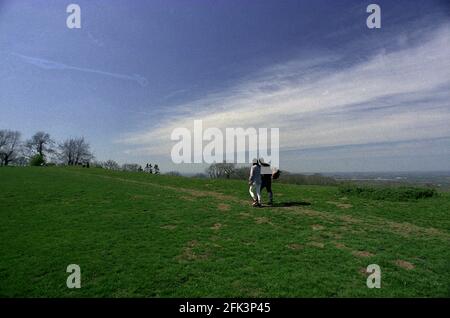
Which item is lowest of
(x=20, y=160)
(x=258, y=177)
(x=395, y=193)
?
(x=395, y=193)

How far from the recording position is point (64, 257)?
8930 mm

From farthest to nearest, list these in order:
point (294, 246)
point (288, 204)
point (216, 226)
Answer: point (288, 204) → point (216, 226) → point (294, 246)

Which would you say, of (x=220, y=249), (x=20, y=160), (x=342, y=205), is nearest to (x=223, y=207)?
(x=220, y=249)

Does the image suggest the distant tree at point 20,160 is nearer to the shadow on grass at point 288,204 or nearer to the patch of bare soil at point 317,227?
the shadow on grass at point 288,204

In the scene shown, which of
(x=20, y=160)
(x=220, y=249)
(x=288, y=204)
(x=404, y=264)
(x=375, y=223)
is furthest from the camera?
(x=20, y=160)

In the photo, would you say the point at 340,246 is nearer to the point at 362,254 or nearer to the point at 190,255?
the point at 362,254

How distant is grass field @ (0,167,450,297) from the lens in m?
7.22

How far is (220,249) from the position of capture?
9812mm

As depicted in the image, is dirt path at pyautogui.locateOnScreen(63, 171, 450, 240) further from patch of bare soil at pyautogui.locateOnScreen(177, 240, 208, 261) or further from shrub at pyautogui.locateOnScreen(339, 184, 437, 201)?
patch of bare soil at pyautogui.locateOnScreen(177, 240, 208, 261)

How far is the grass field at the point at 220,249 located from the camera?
7.22 metres

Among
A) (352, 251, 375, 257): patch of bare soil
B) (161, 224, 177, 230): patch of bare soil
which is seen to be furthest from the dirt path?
(161, 224, 177, 230): patch of bare soil

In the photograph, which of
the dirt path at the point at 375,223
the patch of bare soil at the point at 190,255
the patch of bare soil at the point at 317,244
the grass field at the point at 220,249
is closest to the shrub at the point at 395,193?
the grass field at the point at 220,249
